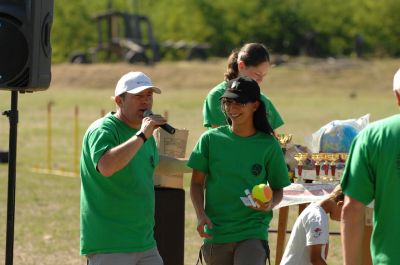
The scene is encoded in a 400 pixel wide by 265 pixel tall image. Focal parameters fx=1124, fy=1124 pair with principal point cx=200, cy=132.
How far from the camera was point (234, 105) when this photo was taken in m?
6.75

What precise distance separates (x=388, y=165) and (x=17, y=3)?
3539 mm

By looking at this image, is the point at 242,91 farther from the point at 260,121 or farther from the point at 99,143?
the point at 99,143

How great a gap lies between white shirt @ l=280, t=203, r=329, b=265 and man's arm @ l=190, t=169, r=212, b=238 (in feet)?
1.86

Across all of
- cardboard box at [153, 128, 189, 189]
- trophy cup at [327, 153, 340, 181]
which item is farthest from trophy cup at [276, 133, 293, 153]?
cardboard box at [153, 128, 189, 189]

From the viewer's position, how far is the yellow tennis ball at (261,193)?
6.55 meters

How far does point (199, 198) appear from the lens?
6859 mm

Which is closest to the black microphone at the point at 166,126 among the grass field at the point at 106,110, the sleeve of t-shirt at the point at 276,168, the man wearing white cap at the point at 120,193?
the man wearing white cap at the point at 120,193

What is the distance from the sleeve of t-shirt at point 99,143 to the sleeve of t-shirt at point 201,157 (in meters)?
0.58

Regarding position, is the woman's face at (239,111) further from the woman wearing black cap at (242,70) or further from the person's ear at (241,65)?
the person's ear at (241,65)

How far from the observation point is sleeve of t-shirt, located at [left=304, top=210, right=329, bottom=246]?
682 cm

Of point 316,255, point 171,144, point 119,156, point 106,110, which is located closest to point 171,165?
point 171,144

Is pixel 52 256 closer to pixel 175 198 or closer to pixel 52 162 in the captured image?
pixel 175 198

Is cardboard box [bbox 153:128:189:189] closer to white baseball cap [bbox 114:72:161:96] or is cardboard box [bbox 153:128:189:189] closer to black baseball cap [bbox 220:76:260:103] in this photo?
black baseball cap [bbox 220:76:260:103]

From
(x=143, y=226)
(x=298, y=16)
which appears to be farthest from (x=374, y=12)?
(x=143, y=226)
